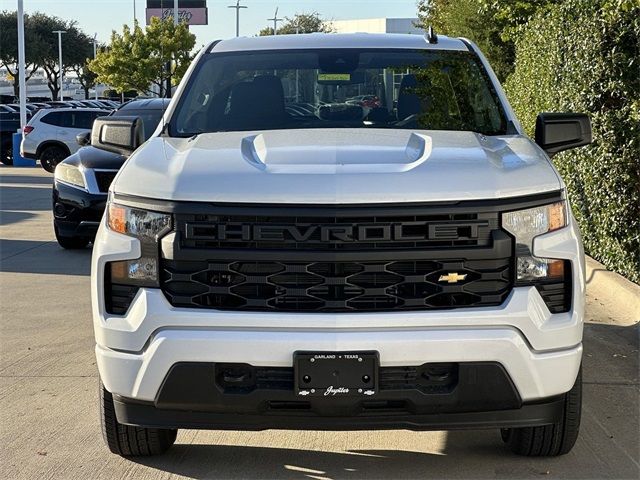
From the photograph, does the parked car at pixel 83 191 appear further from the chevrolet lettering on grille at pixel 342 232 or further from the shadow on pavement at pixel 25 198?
the chevrolet lettering on grille at pixel 342 232

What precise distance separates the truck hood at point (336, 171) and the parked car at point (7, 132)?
2776cm

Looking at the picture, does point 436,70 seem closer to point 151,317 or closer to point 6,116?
point 151,317

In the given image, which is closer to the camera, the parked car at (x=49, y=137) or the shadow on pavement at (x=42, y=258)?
the shadow on pavement at (x=42, y=258)

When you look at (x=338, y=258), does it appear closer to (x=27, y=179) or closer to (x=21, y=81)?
(x=27, y=179)

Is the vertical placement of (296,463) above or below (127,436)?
below

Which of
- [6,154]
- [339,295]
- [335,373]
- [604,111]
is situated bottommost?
[6,154]

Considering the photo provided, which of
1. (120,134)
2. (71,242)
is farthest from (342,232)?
(71,242)

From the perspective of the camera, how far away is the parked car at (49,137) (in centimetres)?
2645

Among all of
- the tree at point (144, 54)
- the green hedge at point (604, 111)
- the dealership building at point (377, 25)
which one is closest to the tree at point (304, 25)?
the dealership building at point (377, 25)

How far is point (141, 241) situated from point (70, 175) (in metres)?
7.74

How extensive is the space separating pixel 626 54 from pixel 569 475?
4764 millimetres

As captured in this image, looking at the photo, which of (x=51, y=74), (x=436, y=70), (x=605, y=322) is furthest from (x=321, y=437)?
(x=51, y=74)

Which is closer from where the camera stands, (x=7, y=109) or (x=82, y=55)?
(x=7, y=109)

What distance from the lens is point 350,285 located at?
12.9ft
